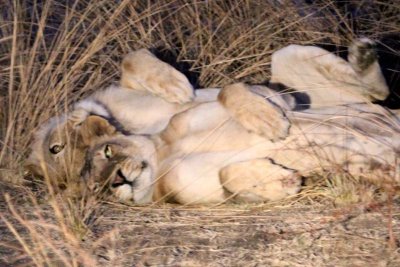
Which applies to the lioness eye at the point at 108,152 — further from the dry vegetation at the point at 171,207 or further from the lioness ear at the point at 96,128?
the dry vegetation at the point at 171,207

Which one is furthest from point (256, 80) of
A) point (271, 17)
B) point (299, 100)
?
point (299, 100)

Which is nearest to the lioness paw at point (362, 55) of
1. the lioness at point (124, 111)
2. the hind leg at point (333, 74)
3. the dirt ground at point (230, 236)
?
the hind leg at point (333, 74)

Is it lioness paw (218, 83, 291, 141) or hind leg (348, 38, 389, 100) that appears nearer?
lioness paw (218, 83, 291, 141)

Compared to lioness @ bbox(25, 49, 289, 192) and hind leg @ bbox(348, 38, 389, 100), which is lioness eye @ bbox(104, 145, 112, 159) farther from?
hind leg @ bbox(348, 38, 389, 100)

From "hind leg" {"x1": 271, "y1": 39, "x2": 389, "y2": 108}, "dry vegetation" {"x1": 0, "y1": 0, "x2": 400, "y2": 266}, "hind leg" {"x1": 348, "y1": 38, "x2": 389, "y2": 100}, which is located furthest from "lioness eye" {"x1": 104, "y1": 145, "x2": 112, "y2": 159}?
"hind leg" {"x1": 348, "y1": 38, "x2": 389, "y2": 100}

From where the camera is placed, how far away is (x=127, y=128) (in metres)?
3.97

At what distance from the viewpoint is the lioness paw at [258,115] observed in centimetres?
346

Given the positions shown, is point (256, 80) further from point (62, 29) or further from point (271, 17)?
point (62, 29)

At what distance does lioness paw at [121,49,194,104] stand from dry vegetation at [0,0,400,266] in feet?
1.17

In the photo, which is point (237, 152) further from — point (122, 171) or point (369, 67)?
point (369, 67)

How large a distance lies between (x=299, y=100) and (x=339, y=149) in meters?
0.46

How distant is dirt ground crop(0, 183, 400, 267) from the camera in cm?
286

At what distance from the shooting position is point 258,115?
11.4 feet

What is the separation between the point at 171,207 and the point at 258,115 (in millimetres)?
546
